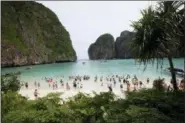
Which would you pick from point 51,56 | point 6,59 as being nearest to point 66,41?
point 51,56

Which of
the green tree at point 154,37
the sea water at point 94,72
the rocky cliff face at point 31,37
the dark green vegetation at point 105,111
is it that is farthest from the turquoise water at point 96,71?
the dark green vegetation at point 105,111

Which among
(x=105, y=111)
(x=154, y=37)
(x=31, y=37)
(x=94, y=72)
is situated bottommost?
(x=94, y=72)

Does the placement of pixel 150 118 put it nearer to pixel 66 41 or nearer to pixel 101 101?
pixel 101 101

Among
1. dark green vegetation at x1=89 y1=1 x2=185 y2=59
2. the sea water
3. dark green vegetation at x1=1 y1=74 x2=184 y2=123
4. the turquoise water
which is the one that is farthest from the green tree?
the turquoise water

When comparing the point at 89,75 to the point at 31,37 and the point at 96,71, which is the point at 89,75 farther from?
the point at 31,37

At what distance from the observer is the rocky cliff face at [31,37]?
129 metres

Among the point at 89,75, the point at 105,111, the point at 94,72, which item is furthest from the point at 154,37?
the point at 94,72

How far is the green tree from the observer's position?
34.0 feet

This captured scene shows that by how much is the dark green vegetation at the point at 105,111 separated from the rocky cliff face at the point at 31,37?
114m

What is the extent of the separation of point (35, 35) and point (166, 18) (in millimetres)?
142997

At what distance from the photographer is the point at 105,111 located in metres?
6.50

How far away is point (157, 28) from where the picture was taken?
10.8 metres

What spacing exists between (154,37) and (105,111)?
17.4ft

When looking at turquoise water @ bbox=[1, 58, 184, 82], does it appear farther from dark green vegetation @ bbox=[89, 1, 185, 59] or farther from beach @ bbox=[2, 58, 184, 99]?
dark green vegetation @ bbox=[89, 1, 185, 59]
